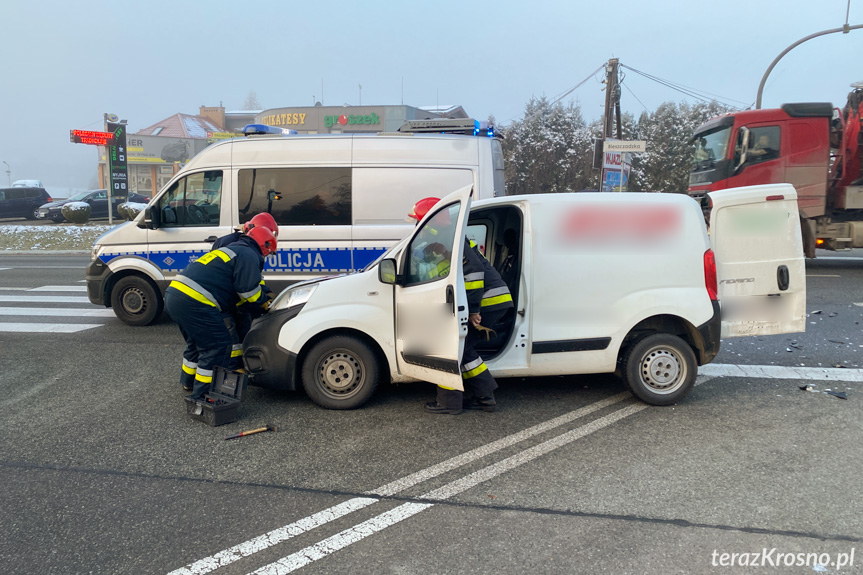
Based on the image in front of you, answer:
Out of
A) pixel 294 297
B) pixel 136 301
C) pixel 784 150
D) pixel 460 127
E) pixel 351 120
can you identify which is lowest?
pixel 136 301

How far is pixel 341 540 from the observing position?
3.10 m

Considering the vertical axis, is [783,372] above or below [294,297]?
below

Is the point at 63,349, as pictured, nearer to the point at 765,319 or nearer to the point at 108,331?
the point at 108,331

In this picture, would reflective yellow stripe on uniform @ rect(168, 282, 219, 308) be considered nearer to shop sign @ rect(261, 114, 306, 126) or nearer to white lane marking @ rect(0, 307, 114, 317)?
white lane marking @ rect(0, 307, 114, 317)

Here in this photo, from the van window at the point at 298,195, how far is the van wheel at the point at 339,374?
302 centimetres

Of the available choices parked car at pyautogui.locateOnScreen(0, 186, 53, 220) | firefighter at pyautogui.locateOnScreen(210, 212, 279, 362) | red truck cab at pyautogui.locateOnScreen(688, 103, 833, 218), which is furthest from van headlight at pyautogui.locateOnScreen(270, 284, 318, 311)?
parked car at pyautogui.locateOnScreen(0, 186, 53, 220)

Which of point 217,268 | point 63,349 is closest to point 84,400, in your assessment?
point 217,268

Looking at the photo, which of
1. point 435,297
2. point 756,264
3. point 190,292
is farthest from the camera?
point 756,264

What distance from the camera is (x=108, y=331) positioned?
793 cm

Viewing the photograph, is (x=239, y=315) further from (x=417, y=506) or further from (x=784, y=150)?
(x=784, y=150)

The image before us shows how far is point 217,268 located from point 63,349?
339 centimetres

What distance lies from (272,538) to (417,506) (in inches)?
31.0

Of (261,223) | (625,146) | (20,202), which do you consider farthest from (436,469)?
(20,202)

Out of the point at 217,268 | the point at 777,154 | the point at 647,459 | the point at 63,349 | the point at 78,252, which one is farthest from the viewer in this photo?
the point at 78,252
